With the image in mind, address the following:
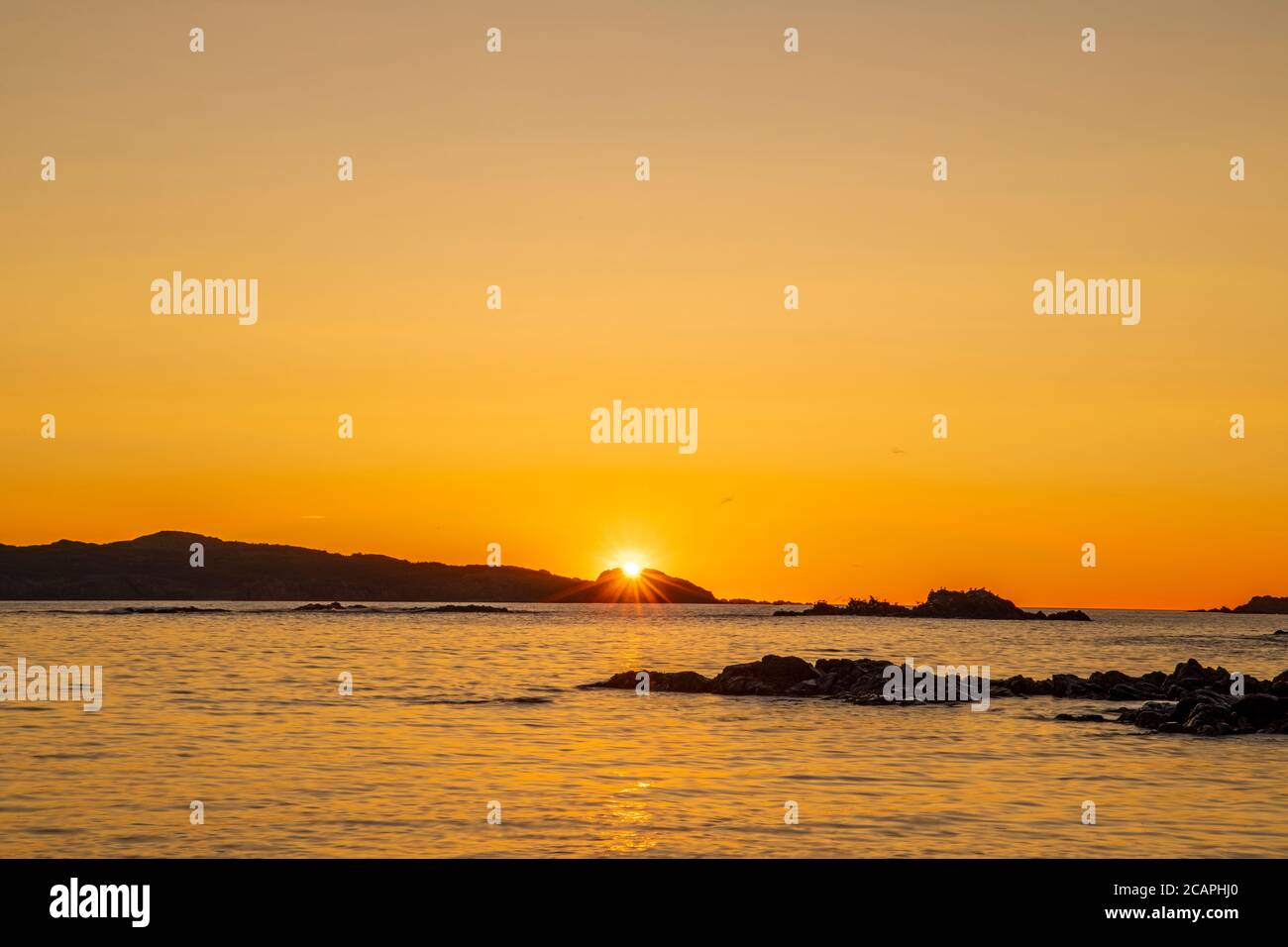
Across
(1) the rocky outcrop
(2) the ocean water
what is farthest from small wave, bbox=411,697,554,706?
(1) the rocky outcrop

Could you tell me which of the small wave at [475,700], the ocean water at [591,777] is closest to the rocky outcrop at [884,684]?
the ocean water at [591,777]

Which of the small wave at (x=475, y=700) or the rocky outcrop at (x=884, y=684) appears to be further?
the rocky outcrop at (x=884, y=684)

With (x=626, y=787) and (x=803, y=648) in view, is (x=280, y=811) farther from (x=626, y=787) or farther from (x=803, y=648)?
(x=803, y=648)

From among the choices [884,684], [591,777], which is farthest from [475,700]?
[591,777]

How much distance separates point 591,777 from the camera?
29688 mm

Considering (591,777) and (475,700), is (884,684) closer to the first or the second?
(475,700)

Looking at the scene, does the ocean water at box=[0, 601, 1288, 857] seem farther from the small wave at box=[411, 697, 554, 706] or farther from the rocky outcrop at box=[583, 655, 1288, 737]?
the rocky outcrop at box=[583, 655, 1288, 737]

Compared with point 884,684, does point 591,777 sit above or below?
above

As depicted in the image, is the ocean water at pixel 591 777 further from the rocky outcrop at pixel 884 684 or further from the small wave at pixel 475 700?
the rocky outcrop at pixel 884 684

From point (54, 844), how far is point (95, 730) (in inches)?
655

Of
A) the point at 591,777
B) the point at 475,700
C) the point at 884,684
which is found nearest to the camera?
the point at 591,777

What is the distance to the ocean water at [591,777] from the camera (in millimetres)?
21875
